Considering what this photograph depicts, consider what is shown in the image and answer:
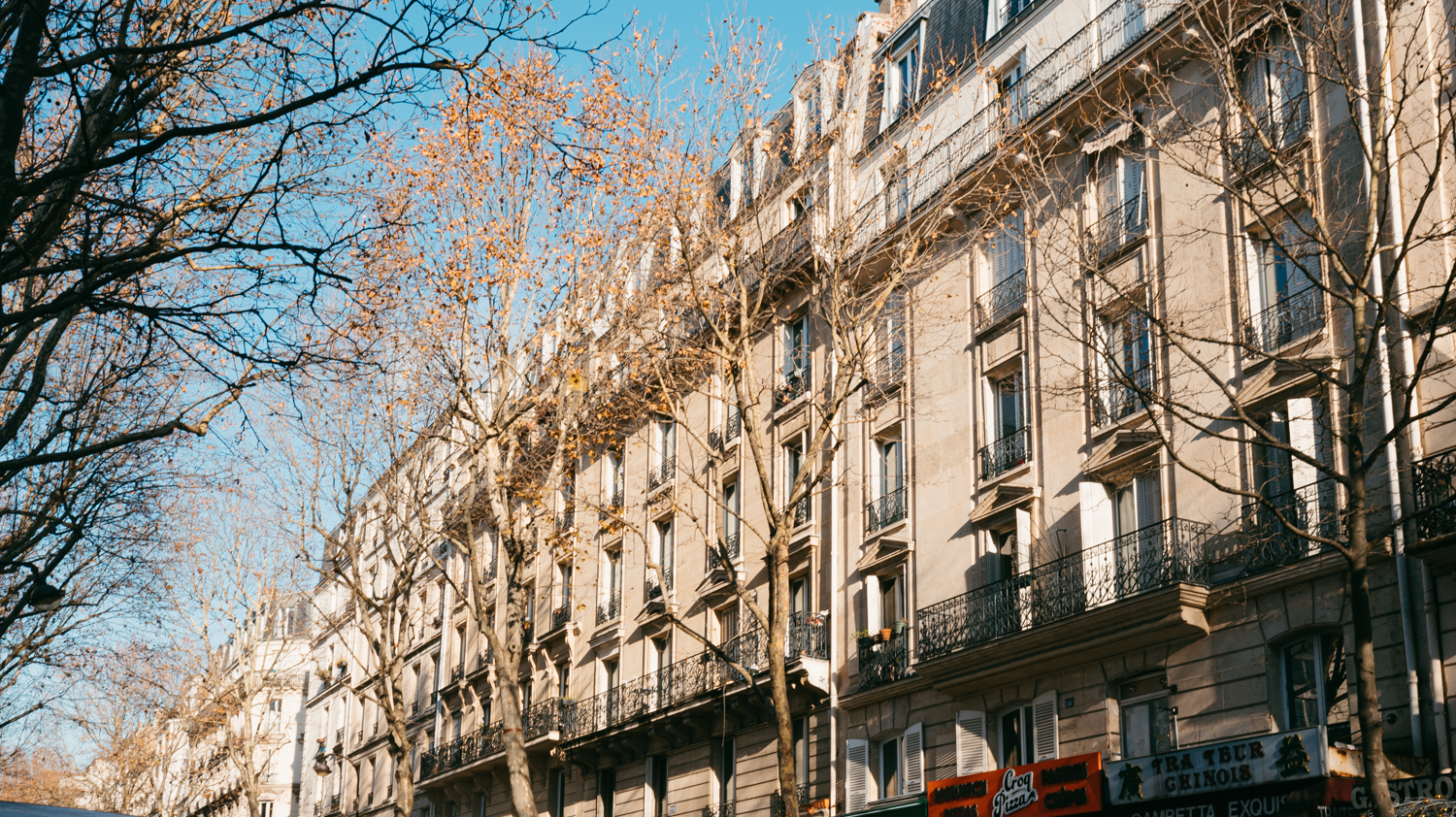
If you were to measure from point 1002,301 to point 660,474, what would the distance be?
12.4 metres

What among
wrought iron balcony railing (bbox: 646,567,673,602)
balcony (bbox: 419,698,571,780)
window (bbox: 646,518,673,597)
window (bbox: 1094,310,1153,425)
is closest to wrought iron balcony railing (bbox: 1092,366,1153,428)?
window (bbox: 1094,310,1153,425)

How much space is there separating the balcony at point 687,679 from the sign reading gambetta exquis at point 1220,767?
882cm

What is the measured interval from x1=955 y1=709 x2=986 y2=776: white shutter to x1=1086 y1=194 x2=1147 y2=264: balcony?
24.4ft

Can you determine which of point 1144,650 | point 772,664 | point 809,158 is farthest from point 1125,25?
point 772,664

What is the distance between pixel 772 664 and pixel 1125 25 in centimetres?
1171

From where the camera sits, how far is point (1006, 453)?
23.2 m

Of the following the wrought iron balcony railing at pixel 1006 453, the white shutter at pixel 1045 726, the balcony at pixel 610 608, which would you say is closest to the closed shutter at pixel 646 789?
the balcony at pixel 610 608

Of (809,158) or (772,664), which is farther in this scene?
(809,158)

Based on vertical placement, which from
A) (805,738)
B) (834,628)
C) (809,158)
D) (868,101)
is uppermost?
(868,101)

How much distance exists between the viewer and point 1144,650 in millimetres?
19562

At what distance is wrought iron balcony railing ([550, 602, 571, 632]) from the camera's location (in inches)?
1466

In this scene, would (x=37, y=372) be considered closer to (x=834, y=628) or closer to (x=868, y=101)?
(x=834, y=628)

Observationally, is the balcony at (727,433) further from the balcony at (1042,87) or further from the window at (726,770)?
the balcony at (1042,87)

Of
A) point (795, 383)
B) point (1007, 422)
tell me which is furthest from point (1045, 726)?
point (795, 383)
